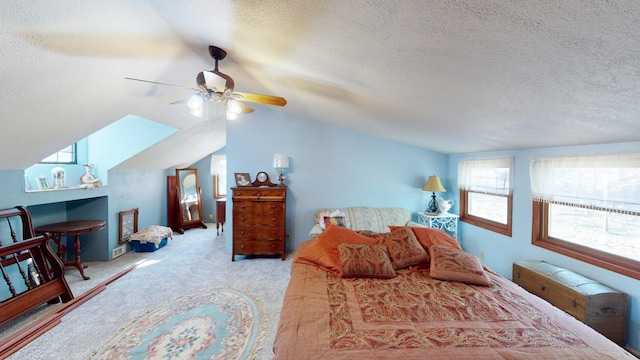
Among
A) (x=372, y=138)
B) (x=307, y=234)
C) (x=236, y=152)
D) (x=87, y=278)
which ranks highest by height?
(x=372, y=138)

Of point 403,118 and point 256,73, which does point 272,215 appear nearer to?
point 256,73

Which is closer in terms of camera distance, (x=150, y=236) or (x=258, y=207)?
(x=258, y=207)

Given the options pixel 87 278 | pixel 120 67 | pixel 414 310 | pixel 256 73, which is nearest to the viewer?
pixel 414 310

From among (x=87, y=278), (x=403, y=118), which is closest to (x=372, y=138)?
(x=403, y=118)

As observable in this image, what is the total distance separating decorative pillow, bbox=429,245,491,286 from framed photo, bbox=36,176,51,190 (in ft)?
15.2

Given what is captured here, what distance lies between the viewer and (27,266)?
265cm

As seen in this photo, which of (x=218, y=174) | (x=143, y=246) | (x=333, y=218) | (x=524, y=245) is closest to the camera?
(x=524, y=245)

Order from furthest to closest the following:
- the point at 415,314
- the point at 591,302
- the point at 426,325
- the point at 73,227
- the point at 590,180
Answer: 1. the point at 73,227
2. the point at 590,180
3. the point at 591,302
4. the point at 415,314
5. the point at 426,325

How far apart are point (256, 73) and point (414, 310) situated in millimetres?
2602

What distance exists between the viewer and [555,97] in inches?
56.4

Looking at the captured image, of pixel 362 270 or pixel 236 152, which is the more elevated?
pixel 236 152

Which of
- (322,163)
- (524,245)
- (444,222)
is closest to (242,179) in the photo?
(322,163)

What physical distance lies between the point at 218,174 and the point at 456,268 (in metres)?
6.04

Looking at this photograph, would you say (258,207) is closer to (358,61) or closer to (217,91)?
(217,91)
